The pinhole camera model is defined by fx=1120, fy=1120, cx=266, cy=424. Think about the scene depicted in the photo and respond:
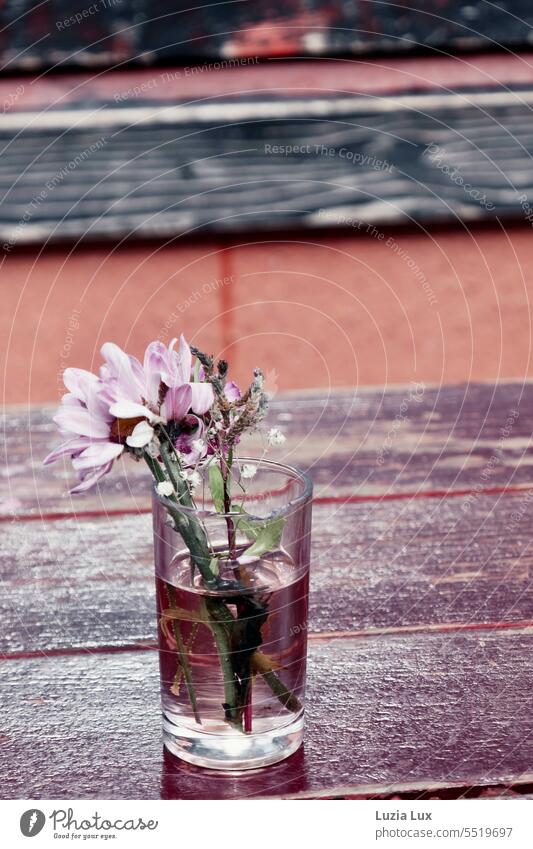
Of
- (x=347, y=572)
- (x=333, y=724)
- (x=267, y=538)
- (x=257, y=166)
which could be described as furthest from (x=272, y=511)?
(x=257, y=166)

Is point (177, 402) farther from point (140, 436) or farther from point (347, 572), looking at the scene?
point (347, 572)

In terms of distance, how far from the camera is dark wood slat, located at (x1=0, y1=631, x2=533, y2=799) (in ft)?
1.80

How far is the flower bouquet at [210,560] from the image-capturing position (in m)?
0.52

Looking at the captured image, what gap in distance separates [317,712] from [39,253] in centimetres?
142

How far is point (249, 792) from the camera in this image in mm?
538

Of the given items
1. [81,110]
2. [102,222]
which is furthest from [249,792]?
[81,110]

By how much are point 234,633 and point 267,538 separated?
0.05 meters

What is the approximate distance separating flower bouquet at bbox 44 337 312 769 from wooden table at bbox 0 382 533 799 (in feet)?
0.07

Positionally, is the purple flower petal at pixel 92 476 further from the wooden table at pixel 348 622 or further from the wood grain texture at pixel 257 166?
the wood grain texture at pixel 257 166

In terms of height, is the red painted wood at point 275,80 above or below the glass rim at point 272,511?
above

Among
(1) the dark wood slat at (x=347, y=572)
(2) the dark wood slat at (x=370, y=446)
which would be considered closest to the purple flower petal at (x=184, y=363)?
(1) the dark wood slat at (x=347, y=572)

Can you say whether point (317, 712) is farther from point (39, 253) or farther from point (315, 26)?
point (315, 26)

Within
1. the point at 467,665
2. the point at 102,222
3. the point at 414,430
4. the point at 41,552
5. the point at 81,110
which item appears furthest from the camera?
the point at 81,110

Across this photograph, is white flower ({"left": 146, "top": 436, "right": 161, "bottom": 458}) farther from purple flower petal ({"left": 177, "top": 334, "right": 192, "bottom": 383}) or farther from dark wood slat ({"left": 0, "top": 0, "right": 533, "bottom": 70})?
dark wood slat ({"left": 0, "top": 0, "right": 533, "bottom": 70})
